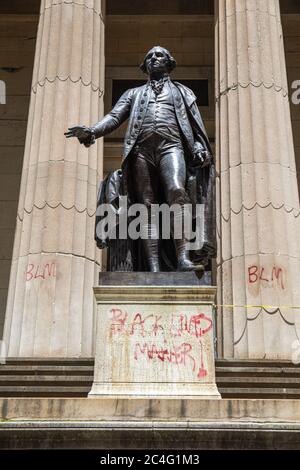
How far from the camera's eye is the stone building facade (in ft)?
41.4

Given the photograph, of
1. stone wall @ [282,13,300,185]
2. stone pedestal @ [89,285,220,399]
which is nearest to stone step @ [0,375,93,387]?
stone pedestal @ [89,285,220,399]

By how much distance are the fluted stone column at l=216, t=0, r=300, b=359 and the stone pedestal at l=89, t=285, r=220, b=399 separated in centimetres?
550

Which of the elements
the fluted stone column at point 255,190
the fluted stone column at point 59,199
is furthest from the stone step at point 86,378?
the fluted stone column at point 59,199

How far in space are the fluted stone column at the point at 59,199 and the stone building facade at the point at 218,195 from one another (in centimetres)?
2

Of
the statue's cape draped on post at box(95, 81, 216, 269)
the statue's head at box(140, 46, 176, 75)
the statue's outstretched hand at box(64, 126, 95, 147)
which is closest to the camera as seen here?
the statue's cape draped on post at box(95, 81, 216, 269)

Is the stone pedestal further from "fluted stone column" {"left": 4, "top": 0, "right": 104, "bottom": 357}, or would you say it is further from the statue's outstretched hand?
"fluted stone column" {"left": 4, "top": 0, "right": 104, "bottom": 357}

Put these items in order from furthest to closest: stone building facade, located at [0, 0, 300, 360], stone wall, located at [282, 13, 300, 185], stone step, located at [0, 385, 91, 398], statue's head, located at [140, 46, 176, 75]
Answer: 1. stone wall, located at [282, 13, 300, 185]
2. stone building facade, located at [0, 0, 300, 360]
3. stone step, located at [0, 385, 91, 398]
4. statue's head, located at [140, 46, 176, 75]

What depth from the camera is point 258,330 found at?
40.5ft

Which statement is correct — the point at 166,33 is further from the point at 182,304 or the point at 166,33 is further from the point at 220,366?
the point at 182,304

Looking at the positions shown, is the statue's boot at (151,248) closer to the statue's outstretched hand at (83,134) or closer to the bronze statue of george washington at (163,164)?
the bronze statue of george washington at (163,164)

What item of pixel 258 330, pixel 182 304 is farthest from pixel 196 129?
pixel 258 330

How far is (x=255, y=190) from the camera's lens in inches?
531

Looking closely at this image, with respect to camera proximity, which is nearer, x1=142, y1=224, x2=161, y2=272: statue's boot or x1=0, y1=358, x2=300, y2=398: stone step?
x1=142, y1=224, x2=161, y2=272: statue's boot

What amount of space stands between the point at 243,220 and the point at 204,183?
5.57 m
